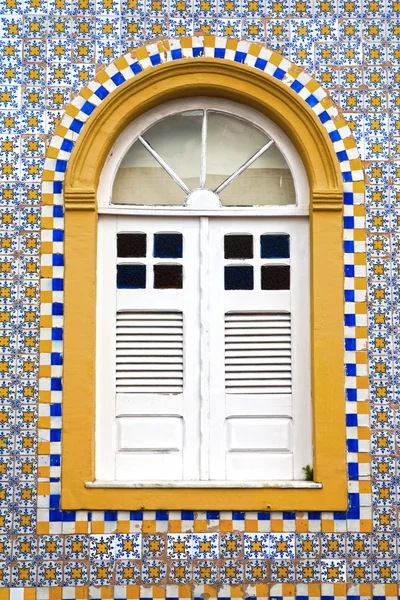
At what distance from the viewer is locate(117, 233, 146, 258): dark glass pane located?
7355 mm

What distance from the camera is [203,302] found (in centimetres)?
725

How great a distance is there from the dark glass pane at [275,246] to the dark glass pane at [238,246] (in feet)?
0.32

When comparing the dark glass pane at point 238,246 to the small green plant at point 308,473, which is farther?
the dark glass pane at point 238,246

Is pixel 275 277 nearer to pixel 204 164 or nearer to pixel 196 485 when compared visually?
pixel 204 164

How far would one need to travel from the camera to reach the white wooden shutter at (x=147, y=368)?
7137mm

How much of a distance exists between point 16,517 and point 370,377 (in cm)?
272

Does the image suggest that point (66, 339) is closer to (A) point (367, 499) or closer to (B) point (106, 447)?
(B) point (106, 447)

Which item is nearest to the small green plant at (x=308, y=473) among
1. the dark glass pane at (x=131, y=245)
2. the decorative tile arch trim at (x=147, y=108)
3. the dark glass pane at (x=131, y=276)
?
the decorative tile arch trim at (x=147, y=108)

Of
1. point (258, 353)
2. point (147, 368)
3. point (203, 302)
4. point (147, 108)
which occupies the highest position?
Answer: point (147, 108)

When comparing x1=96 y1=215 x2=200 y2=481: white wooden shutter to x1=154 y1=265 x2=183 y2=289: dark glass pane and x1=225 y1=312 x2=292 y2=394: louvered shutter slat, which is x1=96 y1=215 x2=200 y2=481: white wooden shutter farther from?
x1=225 y1=312 x2=292 y2=394: louvered shutter slat

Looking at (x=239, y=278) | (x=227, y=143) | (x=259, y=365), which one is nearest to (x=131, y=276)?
(x=239, y=278)

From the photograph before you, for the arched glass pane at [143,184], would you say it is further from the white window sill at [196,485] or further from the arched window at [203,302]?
the white window sill at [196,485]

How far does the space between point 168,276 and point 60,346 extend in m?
0.96

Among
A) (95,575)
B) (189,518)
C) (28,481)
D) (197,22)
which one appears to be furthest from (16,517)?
(197,22)
